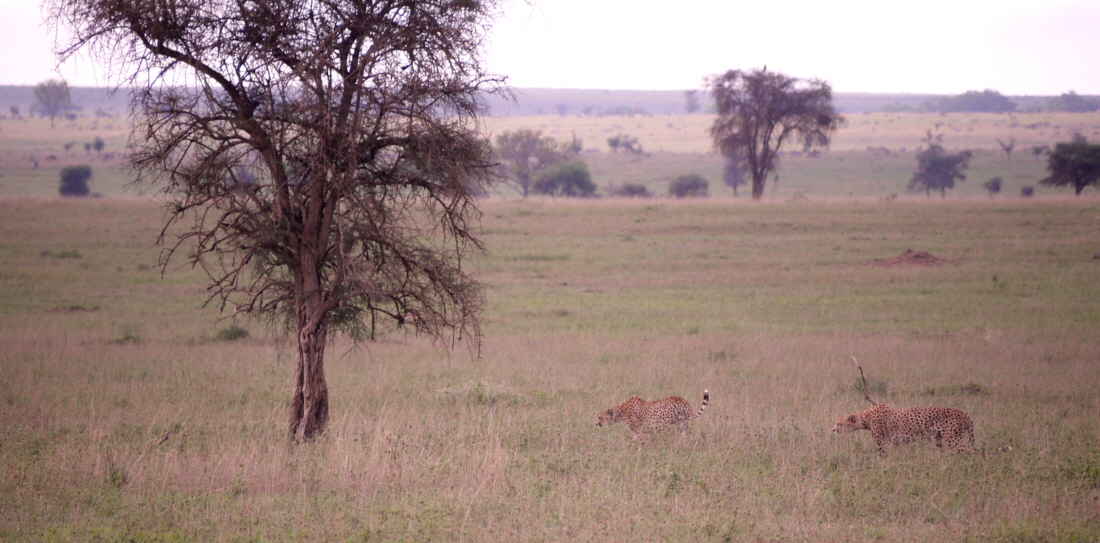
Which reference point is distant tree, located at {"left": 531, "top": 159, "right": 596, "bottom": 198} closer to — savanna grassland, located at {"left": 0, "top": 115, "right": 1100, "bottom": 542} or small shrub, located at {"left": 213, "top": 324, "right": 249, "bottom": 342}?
savanna grassland, located at {"left": 0, "top": 115, "right": 1100, "bottom": 542}

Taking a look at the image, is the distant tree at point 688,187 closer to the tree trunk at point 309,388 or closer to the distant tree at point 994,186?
the distant tree at point 994,186

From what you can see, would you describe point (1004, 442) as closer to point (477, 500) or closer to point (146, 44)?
point (477, 500)

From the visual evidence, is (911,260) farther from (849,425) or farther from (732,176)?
(732,176)

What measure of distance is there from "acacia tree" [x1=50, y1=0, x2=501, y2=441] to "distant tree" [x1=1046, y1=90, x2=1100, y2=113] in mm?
174274

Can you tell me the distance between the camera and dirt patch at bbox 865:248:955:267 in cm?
2450

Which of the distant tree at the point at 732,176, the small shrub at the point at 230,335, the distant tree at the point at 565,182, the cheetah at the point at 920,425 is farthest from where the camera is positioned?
the distant tree at the point at 732,176

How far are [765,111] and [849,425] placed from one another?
44458 millimetres

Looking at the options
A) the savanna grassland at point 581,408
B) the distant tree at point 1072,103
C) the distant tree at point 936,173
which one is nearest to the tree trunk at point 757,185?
the distant tree at point 936,173

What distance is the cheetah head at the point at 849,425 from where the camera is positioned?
8492mm

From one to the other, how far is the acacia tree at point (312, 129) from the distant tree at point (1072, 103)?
174 meters

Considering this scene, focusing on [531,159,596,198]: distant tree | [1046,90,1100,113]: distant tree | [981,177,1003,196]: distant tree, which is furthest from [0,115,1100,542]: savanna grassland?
[1046,90,1100,113]: distant tree

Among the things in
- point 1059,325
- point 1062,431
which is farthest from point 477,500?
point 1059,325

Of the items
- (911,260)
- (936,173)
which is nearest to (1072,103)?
(936,173)

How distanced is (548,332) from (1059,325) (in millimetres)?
10312
